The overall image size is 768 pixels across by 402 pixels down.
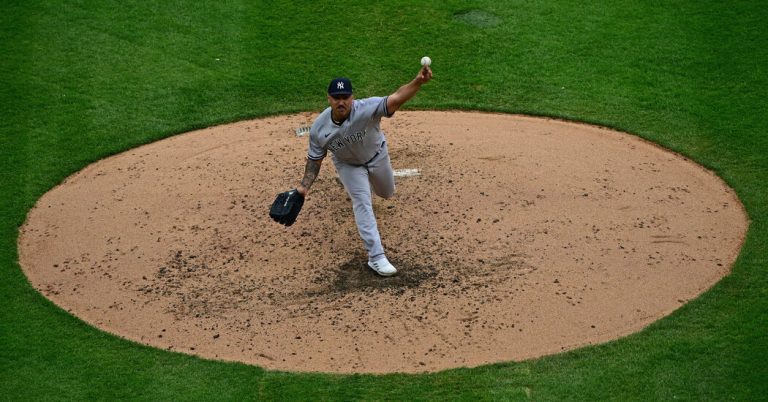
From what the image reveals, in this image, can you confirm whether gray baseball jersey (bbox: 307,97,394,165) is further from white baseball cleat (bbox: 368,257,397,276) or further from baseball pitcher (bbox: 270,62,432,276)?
white baseball cleat (bbox: 368,257,397,276)

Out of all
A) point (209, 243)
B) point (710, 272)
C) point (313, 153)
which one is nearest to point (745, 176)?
point (710, 272)

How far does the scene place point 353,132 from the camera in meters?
9.21

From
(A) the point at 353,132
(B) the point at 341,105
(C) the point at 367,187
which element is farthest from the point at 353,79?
(B) the point at 341,105

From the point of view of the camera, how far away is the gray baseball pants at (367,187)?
30.5ft

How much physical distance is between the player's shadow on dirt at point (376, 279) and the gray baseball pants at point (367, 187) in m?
0.20

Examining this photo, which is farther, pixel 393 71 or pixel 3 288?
pixel 393 71

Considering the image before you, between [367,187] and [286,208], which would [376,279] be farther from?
[286,208]

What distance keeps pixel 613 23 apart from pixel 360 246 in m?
6.28

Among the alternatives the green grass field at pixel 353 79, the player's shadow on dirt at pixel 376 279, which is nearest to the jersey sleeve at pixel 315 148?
the player's shadow on dirt at pixel 376 279

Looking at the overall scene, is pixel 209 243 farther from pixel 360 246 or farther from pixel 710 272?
pixel 710 272

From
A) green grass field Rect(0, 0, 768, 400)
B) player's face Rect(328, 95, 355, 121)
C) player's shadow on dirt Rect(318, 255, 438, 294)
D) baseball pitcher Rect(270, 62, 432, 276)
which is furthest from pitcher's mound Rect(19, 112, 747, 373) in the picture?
player's face Rect(328, 95, 355, 121)

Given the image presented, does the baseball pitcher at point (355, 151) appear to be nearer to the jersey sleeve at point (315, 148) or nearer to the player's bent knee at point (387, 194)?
the jersey sleeve at point (315, 148)

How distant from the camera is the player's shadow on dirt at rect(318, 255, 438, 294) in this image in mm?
9141

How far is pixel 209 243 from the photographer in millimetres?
10023
